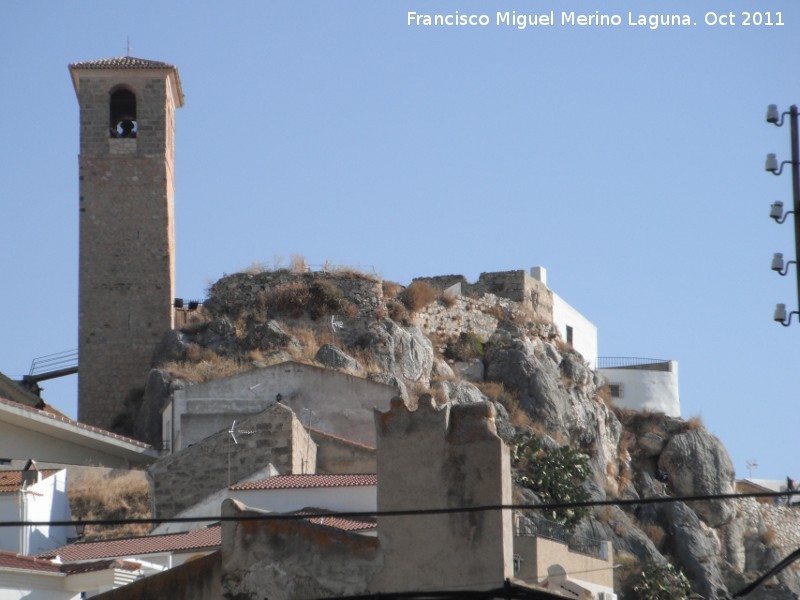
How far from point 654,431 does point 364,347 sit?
1332 cm

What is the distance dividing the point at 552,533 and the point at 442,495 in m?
17.7

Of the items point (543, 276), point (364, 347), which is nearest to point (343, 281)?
point (364, 347)

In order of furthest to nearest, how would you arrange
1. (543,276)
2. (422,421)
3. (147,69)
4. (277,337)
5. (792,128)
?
1. (543,276)
2. (147,69)
3. (277,337)
4. (792,128)
5. (422,421)

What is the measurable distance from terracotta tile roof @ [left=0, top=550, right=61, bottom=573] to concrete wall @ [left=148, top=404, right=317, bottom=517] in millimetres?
11141

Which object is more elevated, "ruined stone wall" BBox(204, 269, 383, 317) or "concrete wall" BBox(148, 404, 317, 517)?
"ruined stone wall" BBox(204, 269, 383, 317)

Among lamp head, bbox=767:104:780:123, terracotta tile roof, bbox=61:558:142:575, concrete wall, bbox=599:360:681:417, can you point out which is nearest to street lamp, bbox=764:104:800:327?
lamp head, bbox=767:104:780:123

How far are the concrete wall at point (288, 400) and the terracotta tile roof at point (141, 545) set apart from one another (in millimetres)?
11982

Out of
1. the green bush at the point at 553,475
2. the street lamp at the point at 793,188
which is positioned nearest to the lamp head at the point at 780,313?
the street lamp at the point at 793,188

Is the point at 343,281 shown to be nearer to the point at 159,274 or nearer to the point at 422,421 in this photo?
the point at 159,274

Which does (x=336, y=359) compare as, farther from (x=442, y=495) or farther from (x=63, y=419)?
(x=442, y=495)

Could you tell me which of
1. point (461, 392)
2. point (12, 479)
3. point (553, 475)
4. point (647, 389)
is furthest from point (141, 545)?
point (647, 389)

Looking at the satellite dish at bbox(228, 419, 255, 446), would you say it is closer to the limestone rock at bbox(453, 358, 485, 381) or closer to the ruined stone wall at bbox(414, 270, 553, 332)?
the limestone rock at bbox(453, 358, 485, 381)

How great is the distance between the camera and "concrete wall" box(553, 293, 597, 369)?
2505 inches

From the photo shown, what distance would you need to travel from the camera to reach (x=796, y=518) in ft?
204
